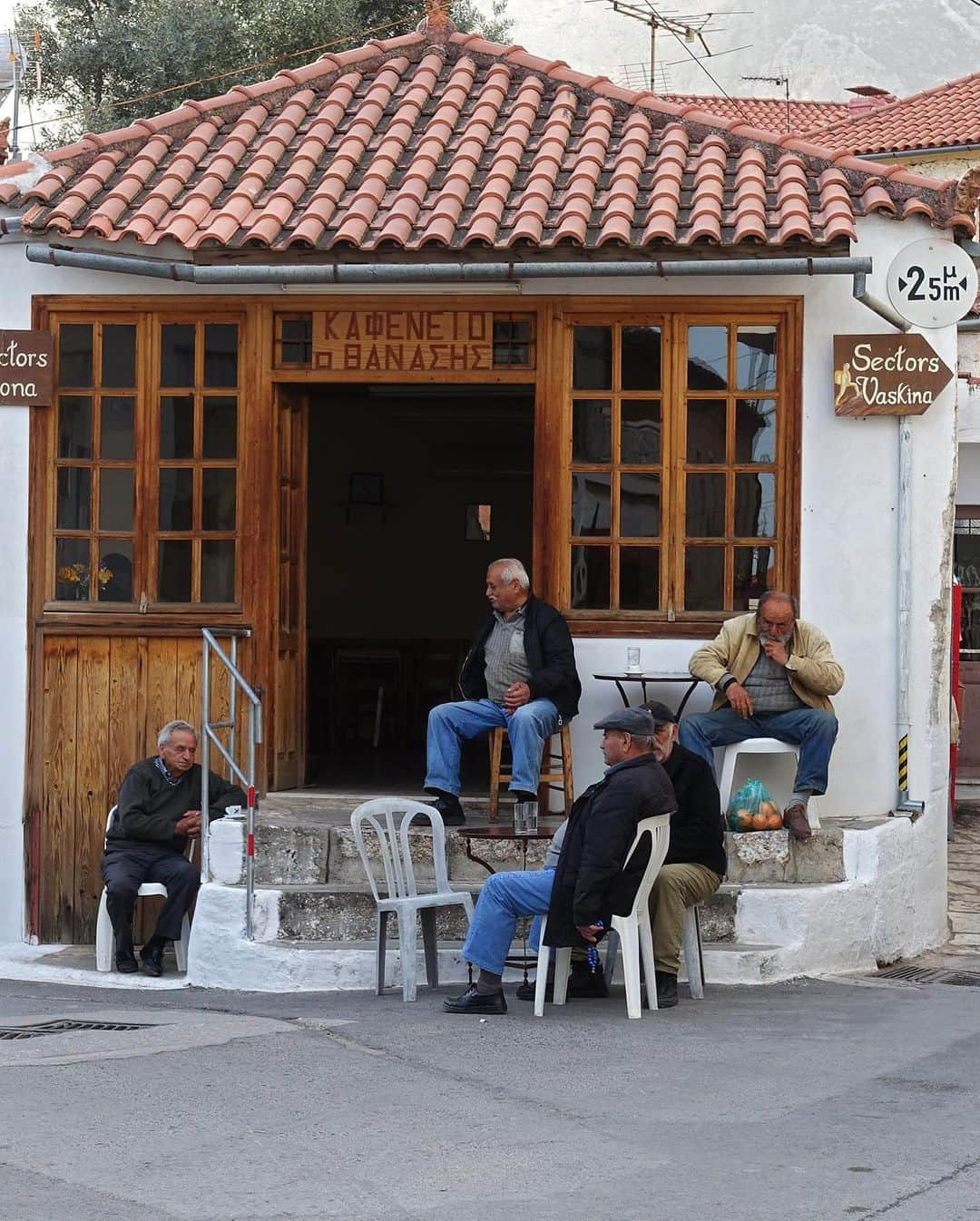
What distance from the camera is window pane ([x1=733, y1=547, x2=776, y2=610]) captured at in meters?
10.1

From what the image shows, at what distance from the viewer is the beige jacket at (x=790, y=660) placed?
930 centimetres

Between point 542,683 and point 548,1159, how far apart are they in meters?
4.26

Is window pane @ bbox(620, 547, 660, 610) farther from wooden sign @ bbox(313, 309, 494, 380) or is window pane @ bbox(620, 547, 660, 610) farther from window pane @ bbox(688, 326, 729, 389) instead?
wooden sign @ bbox(313, 309, 494, 380)

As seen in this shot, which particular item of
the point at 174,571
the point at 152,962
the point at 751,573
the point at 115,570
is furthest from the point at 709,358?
the point at 152,962

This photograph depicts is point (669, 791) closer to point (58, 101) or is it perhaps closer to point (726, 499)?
point (726, 499)

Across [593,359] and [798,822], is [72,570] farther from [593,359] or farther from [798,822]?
[798,822]

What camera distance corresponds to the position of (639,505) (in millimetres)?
10156

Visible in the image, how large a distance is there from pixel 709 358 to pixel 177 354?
Result: 3085mm

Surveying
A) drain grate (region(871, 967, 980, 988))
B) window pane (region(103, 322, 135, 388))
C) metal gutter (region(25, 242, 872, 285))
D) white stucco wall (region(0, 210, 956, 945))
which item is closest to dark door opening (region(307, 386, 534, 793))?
window pane (region(103, 322, 135, 388))

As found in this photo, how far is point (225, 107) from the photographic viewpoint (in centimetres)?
1146

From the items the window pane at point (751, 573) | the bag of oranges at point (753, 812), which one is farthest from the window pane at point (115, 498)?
the bag of oranges at point (753, 812)

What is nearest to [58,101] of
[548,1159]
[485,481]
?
[485,481]

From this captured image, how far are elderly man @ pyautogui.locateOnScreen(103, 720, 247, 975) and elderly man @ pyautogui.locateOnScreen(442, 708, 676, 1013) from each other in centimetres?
223

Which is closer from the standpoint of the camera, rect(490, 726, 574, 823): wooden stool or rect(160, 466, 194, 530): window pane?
rect(490, 726, 574, 823): wooden stool
